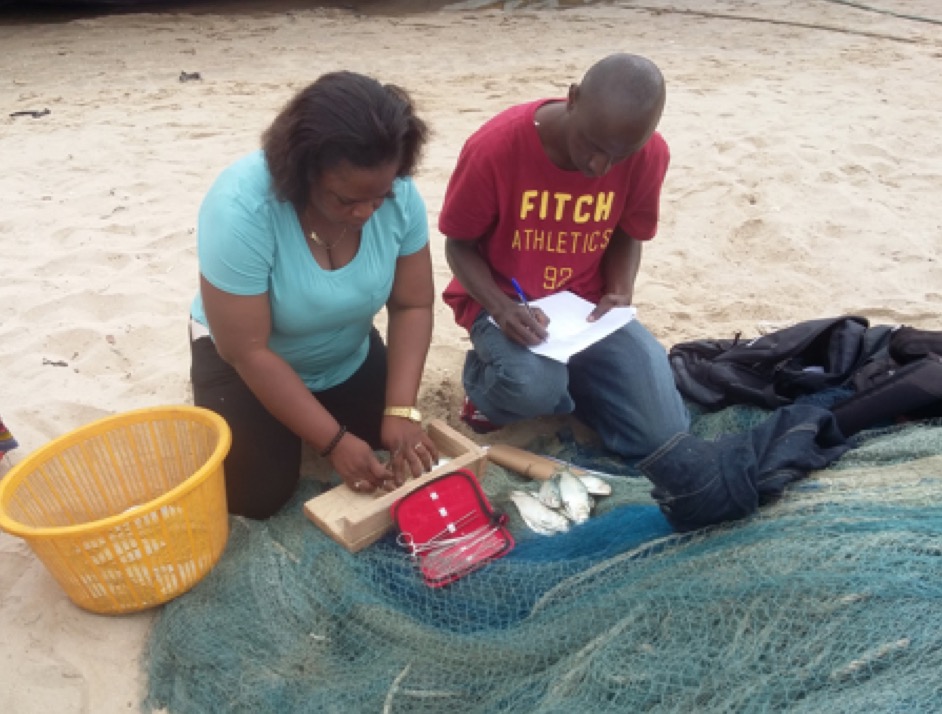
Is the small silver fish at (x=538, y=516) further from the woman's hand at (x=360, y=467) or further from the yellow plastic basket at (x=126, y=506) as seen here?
the yellow plastic basket at (x=126, y=506)

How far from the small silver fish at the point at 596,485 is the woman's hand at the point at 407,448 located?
447 millimetres

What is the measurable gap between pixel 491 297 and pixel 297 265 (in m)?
0.70

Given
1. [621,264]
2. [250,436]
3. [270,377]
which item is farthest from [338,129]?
[621,264]

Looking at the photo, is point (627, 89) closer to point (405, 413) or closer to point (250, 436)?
point (405, 413)

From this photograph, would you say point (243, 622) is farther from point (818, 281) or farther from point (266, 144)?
point (818, 281)

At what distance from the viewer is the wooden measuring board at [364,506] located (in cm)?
213

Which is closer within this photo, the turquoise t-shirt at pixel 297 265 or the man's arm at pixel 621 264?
the turquoise t-shirt at pixel 297 265

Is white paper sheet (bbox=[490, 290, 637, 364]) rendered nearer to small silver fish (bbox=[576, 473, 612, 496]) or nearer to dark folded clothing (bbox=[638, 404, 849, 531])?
small silver fish (bbox=[576, 473, 612, 496])

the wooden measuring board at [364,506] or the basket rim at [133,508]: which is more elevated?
the basket rim at [133,508]

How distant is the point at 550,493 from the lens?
93.1 inches

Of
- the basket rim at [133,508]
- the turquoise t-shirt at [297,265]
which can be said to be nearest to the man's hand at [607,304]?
the turquoise t-shirt at [297,265]

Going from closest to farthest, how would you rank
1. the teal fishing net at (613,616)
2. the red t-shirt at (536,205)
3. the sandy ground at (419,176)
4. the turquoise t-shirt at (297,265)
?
the teal fishing net at (613,616) → the turquoise t-shirt at (297,265) → the red t-shirt at (536,205) → the sandy ground at (419,176)

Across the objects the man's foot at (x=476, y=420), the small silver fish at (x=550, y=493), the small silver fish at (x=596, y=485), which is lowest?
the man's foot at (x=476, y=420)

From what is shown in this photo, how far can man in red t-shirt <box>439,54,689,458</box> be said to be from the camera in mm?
2475
